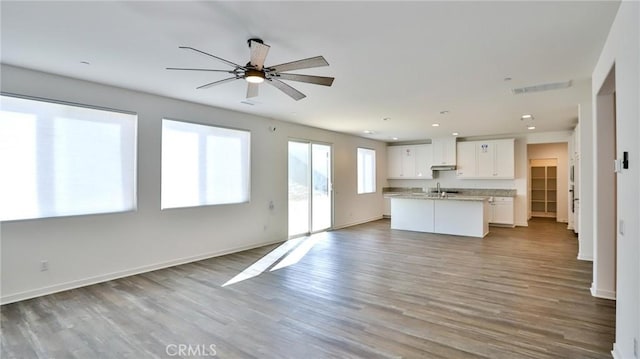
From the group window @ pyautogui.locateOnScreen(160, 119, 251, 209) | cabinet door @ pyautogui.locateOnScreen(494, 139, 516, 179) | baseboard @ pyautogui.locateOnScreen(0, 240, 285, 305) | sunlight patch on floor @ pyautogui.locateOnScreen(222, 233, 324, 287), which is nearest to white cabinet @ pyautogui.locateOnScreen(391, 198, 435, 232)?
sunlight patch on floor @ pyautogui.locateOnScreen(222, 233, 324, 287)

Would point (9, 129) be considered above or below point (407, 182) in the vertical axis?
above

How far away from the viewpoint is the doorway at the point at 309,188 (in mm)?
7020

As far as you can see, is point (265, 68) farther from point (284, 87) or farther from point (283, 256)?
point (283, 256)

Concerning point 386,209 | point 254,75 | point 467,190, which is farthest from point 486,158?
point 254,75

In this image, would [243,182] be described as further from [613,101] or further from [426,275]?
[613,101]

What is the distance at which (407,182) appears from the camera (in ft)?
34.7

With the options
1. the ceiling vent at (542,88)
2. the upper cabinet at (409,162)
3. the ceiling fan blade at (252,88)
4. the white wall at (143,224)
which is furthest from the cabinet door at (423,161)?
the ceiling fan blade at (252,88)

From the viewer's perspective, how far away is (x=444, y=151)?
31.0 feet

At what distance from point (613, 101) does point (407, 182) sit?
740cm

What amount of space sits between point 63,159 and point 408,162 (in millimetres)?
8731

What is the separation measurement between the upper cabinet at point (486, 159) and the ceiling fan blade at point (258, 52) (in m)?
7.96

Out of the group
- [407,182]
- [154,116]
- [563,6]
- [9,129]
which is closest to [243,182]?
[154,116]

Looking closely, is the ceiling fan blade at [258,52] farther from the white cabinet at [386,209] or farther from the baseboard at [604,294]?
the white cabinet at [386,209]

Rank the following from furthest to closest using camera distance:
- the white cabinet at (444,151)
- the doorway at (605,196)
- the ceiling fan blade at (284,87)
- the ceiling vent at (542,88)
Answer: the white cabinet at (444,151) < the ceiling vent at (542,88) < the doorway at (605,196) < the ceiling fan blade at (284,87)
